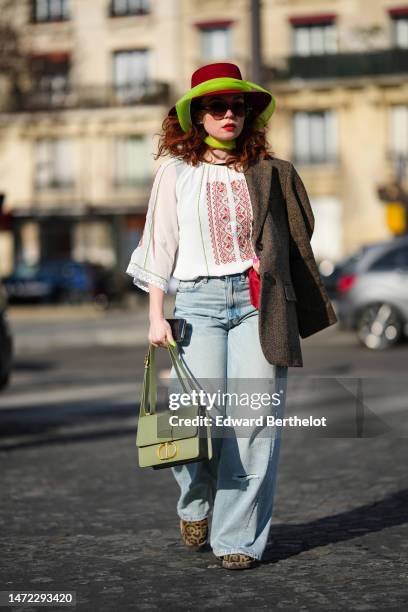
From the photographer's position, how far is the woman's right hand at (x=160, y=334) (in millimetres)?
4836

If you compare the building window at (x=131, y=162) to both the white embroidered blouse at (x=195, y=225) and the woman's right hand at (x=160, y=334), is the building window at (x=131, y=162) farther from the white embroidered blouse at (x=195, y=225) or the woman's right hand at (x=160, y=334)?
the woman's right hand at (x=160, y=334)

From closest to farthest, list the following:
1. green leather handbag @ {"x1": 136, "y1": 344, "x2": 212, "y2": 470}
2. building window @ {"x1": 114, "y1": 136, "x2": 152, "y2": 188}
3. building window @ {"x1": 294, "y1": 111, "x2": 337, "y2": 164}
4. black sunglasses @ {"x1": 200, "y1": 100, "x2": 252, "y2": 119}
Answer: green leather handbag @ {"x1": 136, "y1": 344, "x2": 212, "y2": 470} < black sunglasses @ {"x1": 200, "y1": 100, "x2": 252, "y2": 119} < building window @ {"x1": 294, "y1": 111, "x2": 337, "y2": 164} < building window @ {"x1": 114, "y1": 136, "x2": 152, "y2": 188}

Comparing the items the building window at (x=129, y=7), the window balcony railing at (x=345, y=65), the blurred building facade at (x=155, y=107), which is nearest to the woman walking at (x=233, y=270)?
the blurred building facade at (x=155, y=107)

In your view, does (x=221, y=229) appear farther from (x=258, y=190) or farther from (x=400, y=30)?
(x=400, y=30)

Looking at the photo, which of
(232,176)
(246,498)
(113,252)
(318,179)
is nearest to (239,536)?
(246,498)

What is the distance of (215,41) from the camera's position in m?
45.9

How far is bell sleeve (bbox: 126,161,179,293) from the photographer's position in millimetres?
4930

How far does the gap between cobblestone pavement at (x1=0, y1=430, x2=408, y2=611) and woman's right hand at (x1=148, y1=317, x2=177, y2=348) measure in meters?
0.82

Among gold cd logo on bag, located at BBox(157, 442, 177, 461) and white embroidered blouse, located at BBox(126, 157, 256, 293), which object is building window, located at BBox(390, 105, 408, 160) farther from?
gold cd logo on bag, located at BBox(157, 442, 177, 461)

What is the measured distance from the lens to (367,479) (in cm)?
702

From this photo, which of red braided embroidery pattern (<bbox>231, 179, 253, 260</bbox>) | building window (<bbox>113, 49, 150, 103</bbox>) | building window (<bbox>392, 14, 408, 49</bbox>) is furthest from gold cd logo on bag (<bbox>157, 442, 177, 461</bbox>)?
building window (<bbox>113, 49, 150, 103</bbox>)

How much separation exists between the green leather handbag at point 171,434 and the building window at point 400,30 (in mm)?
40553

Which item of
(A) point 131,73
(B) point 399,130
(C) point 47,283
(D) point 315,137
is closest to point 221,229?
(C) point 47,283

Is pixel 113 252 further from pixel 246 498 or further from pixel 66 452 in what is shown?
pixel 246 498
